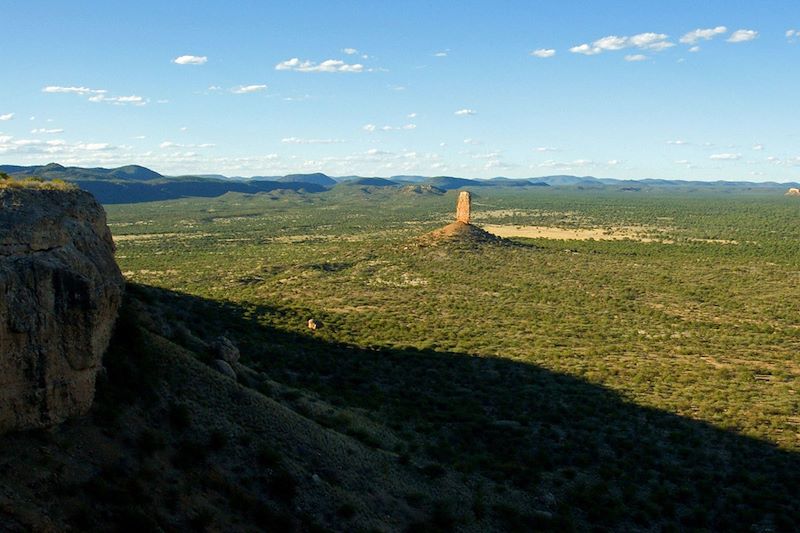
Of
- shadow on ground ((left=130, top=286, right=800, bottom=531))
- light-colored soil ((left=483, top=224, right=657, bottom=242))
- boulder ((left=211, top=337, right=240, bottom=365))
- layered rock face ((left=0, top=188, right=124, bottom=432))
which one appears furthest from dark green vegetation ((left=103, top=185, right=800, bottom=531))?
light-colored soil ((left=483, top=224, right=657, bottom=242))

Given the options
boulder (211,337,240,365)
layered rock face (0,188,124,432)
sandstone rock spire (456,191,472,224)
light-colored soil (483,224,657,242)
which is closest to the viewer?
layered rock face (0,188,124,432)

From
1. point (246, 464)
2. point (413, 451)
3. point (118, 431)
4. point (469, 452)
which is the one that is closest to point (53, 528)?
point (118, 431)

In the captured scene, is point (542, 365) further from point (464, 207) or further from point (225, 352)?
point (464, 207)

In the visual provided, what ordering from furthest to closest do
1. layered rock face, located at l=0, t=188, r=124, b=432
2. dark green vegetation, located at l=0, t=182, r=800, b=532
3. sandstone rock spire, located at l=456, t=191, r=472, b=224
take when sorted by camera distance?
sandstone rock spire, located at l=456, t=191, r=472, b=224 < dark green vegetation, located at l=0, t=182, r=800, b=532 < layered rock face, located at l=0, t=188, r=124, b=432

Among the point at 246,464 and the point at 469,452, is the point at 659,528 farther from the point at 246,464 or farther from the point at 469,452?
the point at 246,464

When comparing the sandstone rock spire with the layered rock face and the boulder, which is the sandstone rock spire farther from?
the layered rock face
